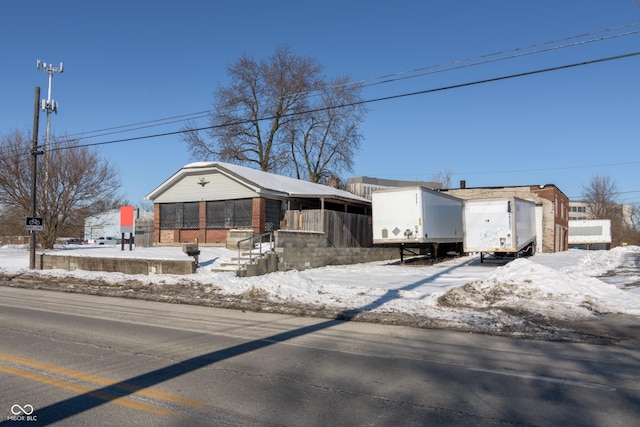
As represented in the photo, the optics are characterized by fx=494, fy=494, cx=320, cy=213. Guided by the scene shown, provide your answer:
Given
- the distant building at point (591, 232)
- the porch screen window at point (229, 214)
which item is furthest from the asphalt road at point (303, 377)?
the distant building at point (591, 232)

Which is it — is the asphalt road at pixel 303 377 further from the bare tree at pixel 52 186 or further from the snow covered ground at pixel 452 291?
the bare tree at pixel 52 186

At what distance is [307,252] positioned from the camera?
2117cm

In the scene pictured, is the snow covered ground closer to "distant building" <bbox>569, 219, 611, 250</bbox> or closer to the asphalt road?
the asphalt road

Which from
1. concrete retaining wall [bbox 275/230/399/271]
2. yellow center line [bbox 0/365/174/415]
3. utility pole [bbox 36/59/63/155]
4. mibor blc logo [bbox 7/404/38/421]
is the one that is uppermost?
utility pole [bbox 36/59/63/155]

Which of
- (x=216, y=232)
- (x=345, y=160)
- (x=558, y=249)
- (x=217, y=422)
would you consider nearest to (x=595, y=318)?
(x=217, y=422)

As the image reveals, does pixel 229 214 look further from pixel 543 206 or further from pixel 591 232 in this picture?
pixel 591 232

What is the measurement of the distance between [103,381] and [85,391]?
39 cm

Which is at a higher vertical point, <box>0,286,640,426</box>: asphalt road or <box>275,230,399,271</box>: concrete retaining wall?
<box>275,230,399,271</box>: concrete retaining wall

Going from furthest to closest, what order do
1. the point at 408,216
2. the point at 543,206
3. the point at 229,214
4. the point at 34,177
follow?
the point at 543,206 < the point at 229,214 < the point at 34,177 < the point at 408,216

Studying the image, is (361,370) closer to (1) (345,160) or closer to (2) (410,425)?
(2) (410,425)

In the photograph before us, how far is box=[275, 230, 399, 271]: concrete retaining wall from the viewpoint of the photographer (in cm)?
1977

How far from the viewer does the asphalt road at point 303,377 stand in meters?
4.64

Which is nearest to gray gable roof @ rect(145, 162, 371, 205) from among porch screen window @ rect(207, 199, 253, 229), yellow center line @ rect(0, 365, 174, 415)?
porch screen window @ rect(207, 199, 253, 229)

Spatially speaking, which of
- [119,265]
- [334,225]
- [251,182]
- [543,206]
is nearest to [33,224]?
[119,265]
